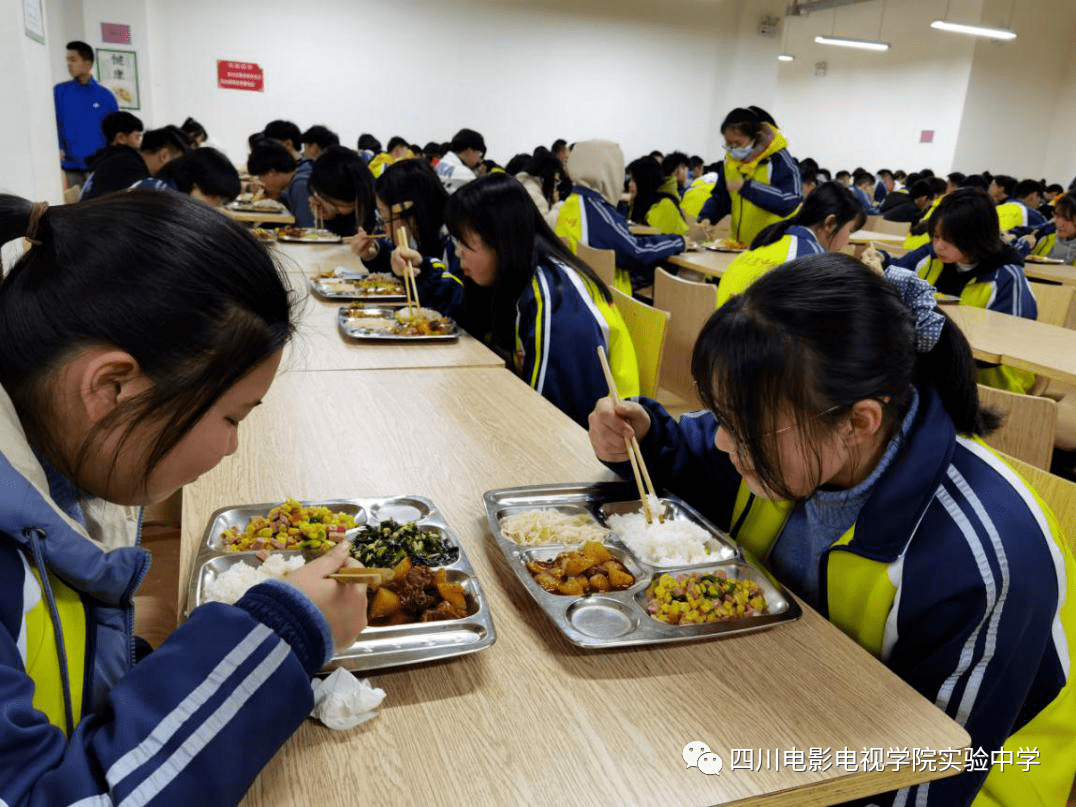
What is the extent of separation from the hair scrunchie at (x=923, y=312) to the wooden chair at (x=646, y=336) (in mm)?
1412

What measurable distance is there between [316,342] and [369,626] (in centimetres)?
160

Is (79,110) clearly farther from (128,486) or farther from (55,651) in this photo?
(55,651)

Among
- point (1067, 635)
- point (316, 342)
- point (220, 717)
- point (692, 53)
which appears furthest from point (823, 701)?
point (692, 53)

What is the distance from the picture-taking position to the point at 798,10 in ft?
40.9

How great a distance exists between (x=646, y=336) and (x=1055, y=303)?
2.45 metres

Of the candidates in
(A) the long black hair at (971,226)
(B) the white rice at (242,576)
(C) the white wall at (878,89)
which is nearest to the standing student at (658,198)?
(A) the long black hair at (971,226)

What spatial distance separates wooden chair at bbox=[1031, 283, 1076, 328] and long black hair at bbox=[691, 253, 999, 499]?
3.22 metres

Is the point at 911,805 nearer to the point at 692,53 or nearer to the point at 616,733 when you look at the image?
the point at 616,733

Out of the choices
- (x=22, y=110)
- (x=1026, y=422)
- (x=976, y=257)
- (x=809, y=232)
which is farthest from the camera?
(x=976, y=257)

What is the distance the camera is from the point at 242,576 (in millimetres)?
1102

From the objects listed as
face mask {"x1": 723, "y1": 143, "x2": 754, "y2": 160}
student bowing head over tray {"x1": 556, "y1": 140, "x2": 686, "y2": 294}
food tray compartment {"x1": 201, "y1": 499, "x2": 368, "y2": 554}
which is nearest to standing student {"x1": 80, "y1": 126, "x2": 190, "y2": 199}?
student bowing head over tray {"x1": 556, "y1": 140, "x2": 686, "y2": 294}

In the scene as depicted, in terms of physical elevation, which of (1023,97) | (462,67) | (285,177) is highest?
(1023,97)

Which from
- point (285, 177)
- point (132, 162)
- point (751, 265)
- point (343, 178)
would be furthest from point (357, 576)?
point (285, 177)

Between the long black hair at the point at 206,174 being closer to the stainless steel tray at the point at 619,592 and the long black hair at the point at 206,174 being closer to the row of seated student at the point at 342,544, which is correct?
→ the row of seated student at the point at 342,544
